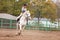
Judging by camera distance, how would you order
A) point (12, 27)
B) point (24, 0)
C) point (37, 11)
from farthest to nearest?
point (37, 11) < point (24, 0) < point (12, 27)

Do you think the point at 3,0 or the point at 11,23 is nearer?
the point at 11,23

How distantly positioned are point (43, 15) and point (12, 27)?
8134 mm

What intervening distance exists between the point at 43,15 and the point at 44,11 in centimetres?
119

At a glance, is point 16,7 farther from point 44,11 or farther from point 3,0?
point 44,11

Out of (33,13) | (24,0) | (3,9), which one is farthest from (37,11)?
(3,9)

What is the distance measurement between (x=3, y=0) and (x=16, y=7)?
2190mm

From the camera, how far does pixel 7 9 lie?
30.1 meters

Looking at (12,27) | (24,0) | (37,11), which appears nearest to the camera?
(12,27)

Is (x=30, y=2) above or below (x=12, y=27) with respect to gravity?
above

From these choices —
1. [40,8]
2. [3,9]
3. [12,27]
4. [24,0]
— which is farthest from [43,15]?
[12,27]

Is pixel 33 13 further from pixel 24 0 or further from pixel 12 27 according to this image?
pixel 12 27

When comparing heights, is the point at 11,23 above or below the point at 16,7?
below

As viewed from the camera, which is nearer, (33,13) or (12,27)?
(12,27)

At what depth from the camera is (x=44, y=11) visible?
29500mm
